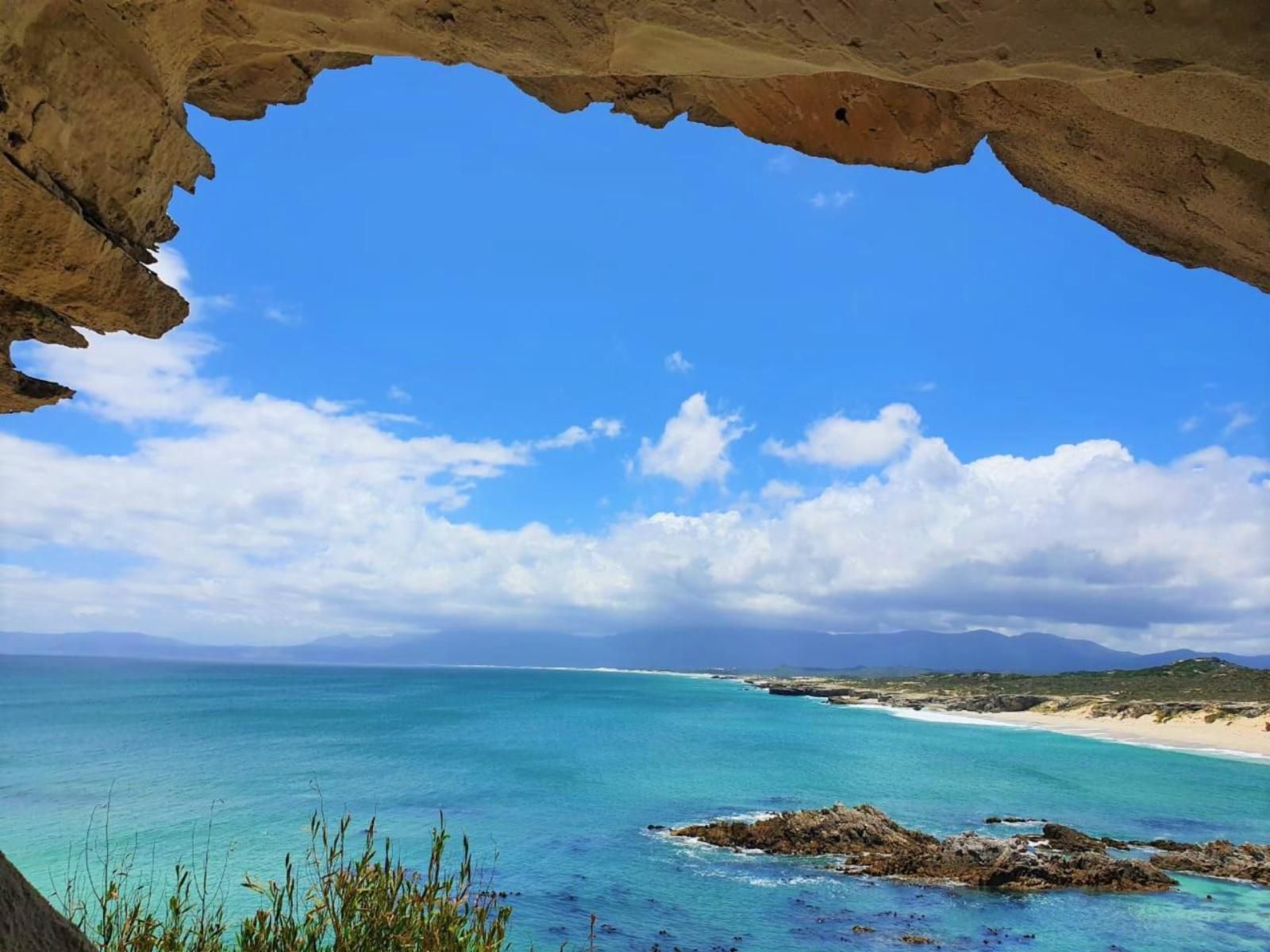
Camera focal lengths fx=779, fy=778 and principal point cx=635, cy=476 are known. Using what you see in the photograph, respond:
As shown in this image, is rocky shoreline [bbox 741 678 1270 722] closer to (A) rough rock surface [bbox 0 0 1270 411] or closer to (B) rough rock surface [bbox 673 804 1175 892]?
(B) rough rock surface [bbox 673 804 1175 892]

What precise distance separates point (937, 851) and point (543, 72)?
2069 cm

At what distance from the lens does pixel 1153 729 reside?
54.9 metres

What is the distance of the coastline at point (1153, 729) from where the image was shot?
45188 millimetres

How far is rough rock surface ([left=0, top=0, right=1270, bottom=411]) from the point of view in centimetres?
319

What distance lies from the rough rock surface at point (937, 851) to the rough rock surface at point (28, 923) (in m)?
17.7

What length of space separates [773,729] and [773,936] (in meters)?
46.3

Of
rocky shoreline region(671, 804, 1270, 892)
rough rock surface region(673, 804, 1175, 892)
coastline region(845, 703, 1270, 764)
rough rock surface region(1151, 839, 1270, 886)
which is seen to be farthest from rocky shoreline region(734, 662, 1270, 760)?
rough rock surface region(673, 804, 1175, 892)

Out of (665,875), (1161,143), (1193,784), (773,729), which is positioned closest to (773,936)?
(665,875)

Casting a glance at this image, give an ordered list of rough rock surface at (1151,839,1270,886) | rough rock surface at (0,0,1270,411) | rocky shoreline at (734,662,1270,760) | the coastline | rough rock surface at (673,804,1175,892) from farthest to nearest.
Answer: rocky shoreline at (734,662,1270,760), the coastline, rough rock surface at (1151,839,1270,886), rough rock surface at (673,804,1175,892), rough rock surface at (0,0,1270,411)

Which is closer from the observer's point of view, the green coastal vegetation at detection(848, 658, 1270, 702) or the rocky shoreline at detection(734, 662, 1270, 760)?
the rocky shoreline at detection(734, 662, 1270, 760)

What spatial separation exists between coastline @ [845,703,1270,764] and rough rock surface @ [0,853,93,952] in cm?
5178

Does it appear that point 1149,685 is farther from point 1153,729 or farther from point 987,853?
point 987,853

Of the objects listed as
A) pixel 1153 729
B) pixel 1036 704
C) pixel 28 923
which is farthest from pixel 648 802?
pixel 1036 704

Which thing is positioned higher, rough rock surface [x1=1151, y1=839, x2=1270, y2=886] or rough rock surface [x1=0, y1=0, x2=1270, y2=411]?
rough rock surface [x1=0, y1=0, x2=1270, y2=411]
